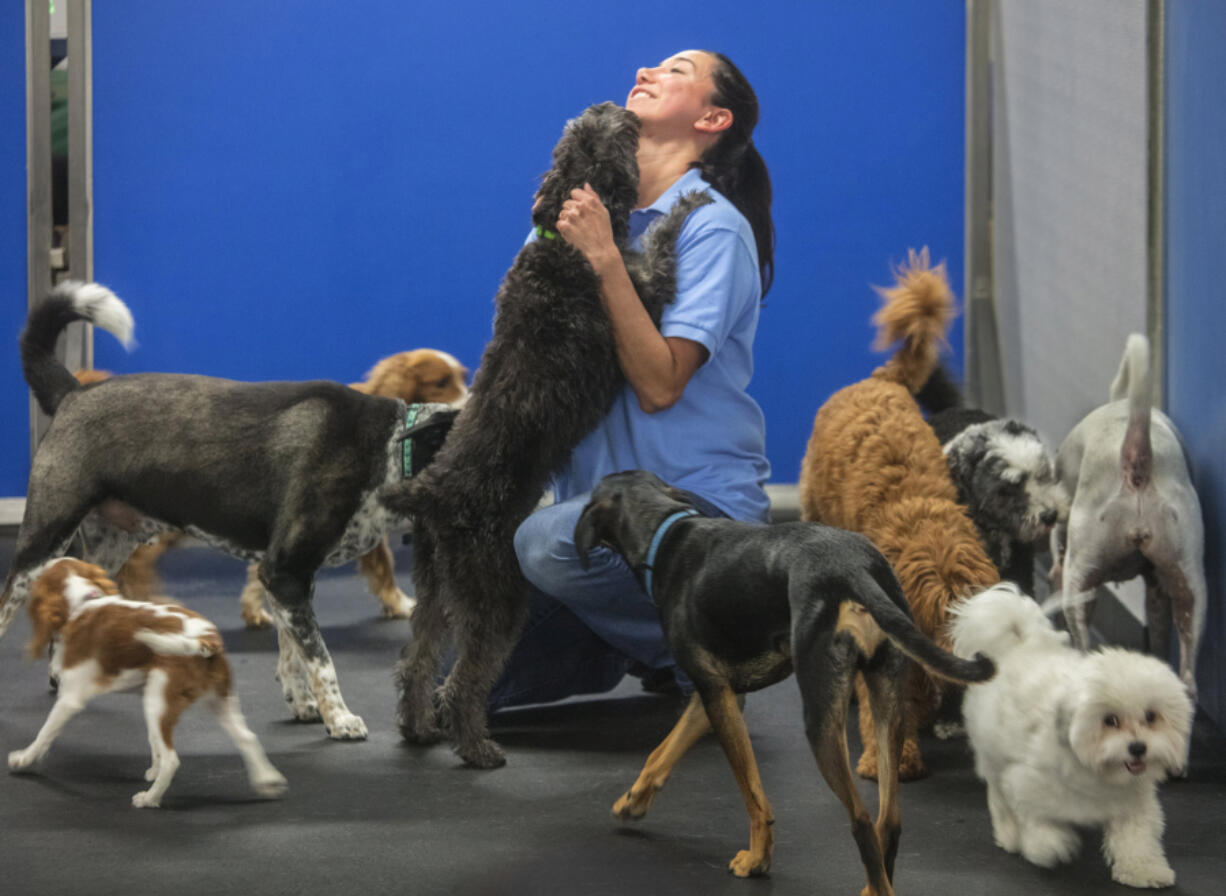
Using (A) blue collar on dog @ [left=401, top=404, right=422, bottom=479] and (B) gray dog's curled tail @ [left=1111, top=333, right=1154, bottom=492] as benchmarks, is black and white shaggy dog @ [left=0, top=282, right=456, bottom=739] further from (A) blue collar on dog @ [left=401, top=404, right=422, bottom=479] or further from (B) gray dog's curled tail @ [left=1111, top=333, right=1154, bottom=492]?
(B) gray dog's curled tail @ [left=1111, top=333, right=1154, bottom=492]

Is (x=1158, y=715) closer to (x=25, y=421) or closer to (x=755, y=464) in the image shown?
(x=755, y=464)

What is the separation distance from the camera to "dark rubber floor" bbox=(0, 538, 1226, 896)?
2.29 meters

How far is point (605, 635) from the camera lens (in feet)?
10.3

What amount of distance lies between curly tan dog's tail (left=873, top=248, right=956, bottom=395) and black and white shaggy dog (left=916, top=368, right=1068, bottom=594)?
47 cm

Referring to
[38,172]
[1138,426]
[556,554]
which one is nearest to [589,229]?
[556,554]

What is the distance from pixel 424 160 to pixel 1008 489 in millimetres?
3575

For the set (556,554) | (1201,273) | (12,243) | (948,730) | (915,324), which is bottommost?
(948,730)

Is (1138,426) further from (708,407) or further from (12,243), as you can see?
(12,243)

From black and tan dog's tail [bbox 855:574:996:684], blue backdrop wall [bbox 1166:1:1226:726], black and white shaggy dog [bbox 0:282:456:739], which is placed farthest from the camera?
black and white shaggy dog [bbox 0:282:456:739]

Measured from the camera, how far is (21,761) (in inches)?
113

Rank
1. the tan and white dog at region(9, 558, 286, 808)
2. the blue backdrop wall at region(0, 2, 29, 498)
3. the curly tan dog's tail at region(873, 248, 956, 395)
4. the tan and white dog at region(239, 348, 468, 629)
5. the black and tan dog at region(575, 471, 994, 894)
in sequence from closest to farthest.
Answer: the black and tan dog at region(575, 471, 994, 894) → the tan and white dog at region(9, 558, 286, 808) → the curly tan dog's tail at region(873, 248, 956, 395) → the tan and white dog at region(239, 348, 468, 629) → the blue backdrop wall at region(0, 2, 29, 498)

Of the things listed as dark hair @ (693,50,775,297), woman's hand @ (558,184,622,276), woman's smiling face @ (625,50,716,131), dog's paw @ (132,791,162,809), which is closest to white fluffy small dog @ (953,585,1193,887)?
woman's hand @ (558,184,622,276)

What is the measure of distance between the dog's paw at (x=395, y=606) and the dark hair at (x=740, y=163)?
5.80 ft

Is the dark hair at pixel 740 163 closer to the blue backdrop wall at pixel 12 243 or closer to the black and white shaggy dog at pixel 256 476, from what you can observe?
the black and white shaggy dog at pixel 256 476
